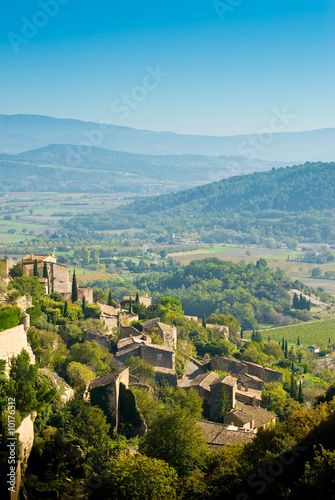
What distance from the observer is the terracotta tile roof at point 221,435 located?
2362 centimetres

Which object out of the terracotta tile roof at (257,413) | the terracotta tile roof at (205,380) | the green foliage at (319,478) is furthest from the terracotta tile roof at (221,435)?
the green foliage at (319,478)

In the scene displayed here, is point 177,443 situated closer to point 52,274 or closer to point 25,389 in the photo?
point 25,389

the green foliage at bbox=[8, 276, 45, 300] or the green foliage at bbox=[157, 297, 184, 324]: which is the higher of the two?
the green foliage at bbox=[8, 276, 45, 300]

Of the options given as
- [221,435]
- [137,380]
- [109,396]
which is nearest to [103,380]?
[109,396]

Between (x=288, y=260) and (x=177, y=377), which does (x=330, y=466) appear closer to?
(x=177, y=377)

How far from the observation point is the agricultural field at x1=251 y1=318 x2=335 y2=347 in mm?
68750

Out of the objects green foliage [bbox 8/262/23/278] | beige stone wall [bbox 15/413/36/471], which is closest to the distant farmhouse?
green foliage [bbox 8/262/23/278]

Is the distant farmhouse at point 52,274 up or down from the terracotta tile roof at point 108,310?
up

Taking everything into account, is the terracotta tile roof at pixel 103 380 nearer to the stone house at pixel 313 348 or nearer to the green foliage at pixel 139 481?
the green foliage at pixel 139 481

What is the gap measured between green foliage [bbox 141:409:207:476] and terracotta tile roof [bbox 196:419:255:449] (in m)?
1.08

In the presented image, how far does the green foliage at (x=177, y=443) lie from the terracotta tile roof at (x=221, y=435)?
3.53ft

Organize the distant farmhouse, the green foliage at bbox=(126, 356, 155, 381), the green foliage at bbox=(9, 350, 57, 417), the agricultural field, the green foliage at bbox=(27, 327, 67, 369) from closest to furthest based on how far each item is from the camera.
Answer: the green foliage at bbox=(9, 350, 57, 417)
the green foliage at bbox=(27, 327, 67, 369)
the green foliage at bbox=(126, 356, 155, 381)
the distant farmhouse
the agricultural field

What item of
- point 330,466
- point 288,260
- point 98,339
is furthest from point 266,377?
point 288,260

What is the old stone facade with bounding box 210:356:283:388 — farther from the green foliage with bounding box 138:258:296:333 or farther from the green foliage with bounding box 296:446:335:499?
the green foliage with bounding box 138:258:296:333
